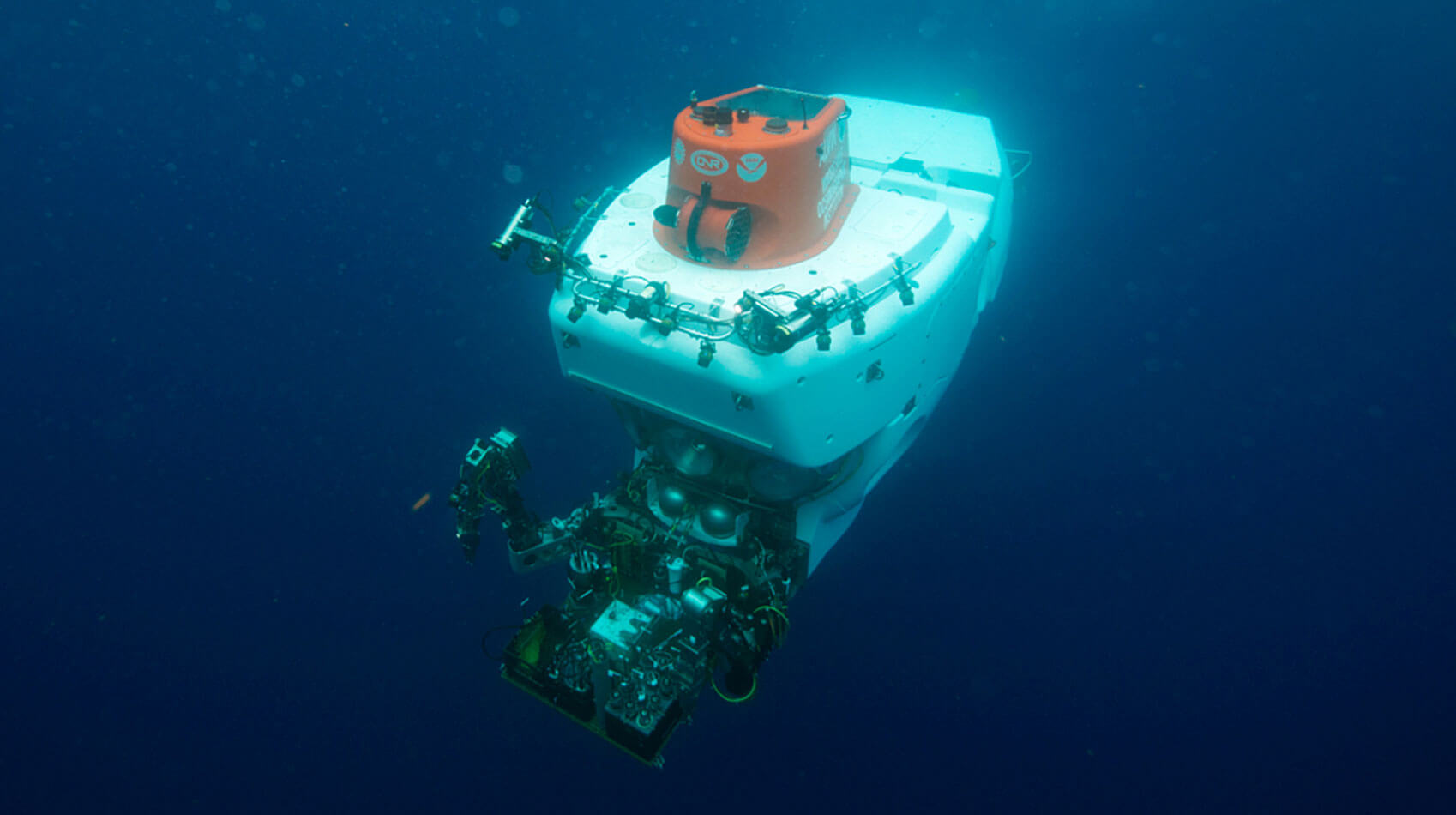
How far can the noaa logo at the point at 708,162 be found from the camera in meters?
3.49

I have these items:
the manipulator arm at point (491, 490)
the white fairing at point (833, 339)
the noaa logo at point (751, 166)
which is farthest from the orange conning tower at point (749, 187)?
the manipulator arm at point (491, 490)

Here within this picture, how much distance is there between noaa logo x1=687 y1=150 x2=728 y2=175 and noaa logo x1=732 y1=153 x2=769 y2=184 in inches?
2.8

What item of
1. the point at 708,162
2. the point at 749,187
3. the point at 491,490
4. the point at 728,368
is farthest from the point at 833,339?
the point at 491,490

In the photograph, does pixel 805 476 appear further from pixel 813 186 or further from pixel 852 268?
pixel 813 186

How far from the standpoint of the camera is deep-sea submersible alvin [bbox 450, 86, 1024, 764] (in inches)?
133

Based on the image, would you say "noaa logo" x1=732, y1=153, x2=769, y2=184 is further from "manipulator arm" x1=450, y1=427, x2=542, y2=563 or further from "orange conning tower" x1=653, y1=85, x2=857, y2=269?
"manipulator arm" x1=450, y1=427, x2=542, y2=563

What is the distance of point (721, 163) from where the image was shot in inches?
137

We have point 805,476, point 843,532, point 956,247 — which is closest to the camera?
point 956,247

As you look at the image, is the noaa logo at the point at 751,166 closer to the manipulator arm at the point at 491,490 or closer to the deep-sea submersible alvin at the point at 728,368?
the deep-sea submersible alvin at the point at 728,368

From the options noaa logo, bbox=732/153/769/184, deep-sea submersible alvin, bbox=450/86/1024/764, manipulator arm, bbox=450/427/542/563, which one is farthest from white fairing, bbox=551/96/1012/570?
manipulator arm, bbox=450/427/542/563

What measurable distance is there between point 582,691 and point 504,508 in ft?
3.98

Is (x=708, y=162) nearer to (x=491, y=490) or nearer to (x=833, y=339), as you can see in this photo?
(x=833, y=339)

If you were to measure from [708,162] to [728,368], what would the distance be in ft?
3.62

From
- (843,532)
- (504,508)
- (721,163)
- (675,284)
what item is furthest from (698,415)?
(843,532)
